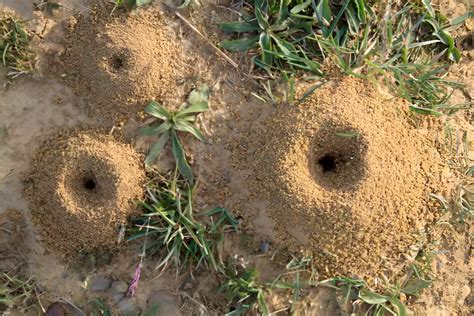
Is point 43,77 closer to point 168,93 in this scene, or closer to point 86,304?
point 168,93

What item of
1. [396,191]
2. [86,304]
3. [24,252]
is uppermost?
[396,191]

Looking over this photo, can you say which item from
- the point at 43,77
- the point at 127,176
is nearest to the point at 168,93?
the point at 127,176

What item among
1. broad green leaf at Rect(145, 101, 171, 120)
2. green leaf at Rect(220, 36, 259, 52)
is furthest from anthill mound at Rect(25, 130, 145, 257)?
green leaf at Rect(220, 36, 259, 52)

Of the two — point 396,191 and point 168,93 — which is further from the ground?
point 168,93

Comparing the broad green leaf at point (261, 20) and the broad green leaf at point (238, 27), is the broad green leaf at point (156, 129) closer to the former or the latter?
the broad green leaf at point (238, 27)

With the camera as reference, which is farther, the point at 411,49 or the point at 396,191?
the point at 411,49

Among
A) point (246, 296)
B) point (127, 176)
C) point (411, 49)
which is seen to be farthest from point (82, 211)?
point (411, 49)

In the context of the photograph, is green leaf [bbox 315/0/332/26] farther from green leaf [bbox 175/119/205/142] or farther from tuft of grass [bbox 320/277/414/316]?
tuft of grass [bbox 320/277/414/316]
